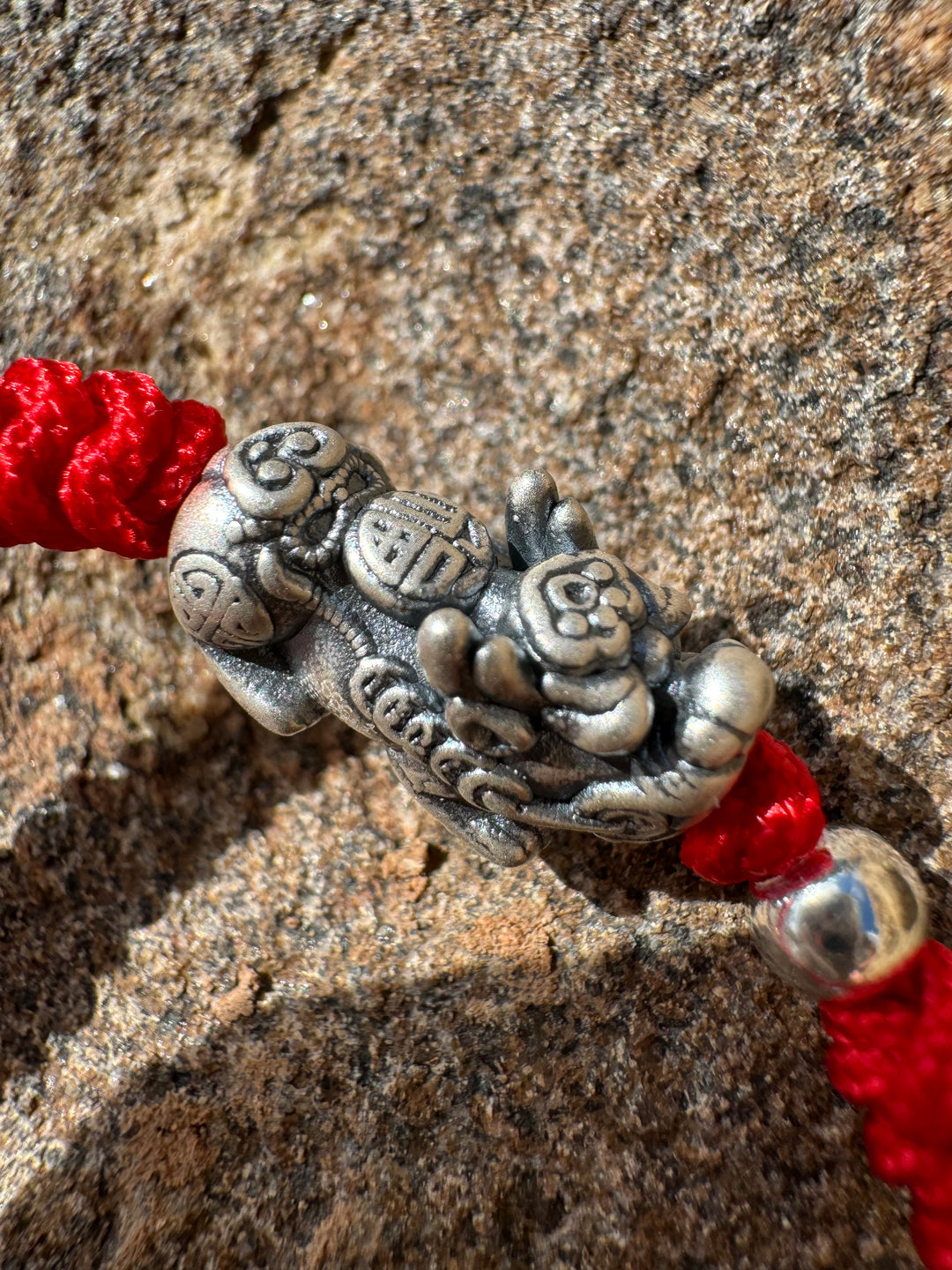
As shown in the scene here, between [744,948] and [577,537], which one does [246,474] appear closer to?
[577,537]

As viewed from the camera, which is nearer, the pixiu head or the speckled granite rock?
the pixiu head

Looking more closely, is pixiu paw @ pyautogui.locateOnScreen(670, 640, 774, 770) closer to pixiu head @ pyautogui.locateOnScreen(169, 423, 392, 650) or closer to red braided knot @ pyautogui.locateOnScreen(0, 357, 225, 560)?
pixiu head @ pyautogui.locateOnScreen(169, 423, 392, 650)

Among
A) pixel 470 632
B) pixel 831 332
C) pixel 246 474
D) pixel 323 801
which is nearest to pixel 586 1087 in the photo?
pixel 323 801

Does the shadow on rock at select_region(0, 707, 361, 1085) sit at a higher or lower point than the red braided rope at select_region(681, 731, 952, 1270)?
lower

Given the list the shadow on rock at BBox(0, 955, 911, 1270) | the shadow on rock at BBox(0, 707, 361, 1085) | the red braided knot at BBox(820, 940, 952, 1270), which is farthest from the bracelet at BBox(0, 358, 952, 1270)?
the shadow on rock at BBox(0, 707, 361, 1085)

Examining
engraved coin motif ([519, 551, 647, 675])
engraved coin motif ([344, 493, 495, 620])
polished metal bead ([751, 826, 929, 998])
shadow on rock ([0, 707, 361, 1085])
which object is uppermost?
engraved coin motif ([519, 551, 647, 675])

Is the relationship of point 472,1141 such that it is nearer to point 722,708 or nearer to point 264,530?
point 722,708

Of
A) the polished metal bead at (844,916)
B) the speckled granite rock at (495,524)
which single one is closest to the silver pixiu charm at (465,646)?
the polished metal bead at (844,916)

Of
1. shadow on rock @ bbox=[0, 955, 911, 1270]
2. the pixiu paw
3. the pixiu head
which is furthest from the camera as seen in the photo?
shadow on rock @ bbox=[0, 955, 911, 1270]

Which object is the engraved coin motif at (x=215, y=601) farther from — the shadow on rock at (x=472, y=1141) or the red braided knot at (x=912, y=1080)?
the red braided knot at (x=912, y=1080)

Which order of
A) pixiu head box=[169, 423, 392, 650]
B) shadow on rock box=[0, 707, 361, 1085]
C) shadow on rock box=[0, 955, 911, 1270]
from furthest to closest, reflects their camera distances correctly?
shadow on rock box=[0, 707, 361, 1085] → shadow on rock box=[0, 955, 911, 1270] → pixiu head box=[169, 423, 392, 650]
